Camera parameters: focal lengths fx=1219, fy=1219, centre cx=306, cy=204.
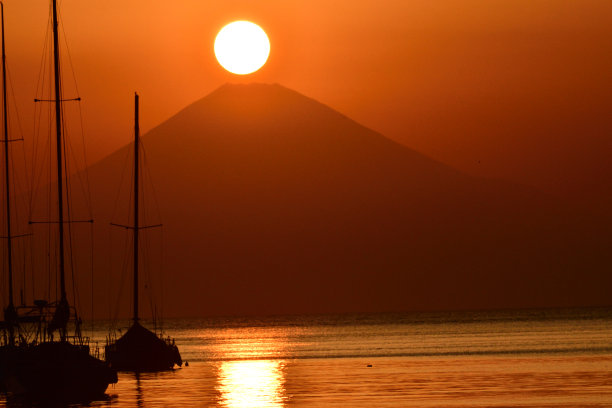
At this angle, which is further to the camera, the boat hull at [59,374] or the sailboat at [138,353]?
the sailboat at [138,353]

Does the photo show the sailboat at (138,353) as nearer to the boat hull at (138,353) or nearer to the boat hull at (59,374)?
the boat hull at (138,353)

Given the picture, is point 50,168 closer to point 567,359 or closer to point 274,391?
point 274,391

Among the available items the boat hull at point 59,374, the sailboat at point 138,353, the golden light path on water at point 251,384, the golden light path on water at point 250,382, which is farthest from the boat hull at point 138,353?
the boat hull at point 59,374

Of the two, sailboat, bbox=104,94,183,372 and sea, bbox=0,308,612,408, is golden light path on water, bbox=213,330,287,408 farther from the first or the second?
sailboat, bbox=104,94,183,372

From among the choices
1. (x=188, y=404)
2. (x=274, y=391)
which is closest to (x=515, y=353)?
(x=274, y=391)

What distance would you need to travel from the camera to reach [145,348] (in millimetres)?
61688

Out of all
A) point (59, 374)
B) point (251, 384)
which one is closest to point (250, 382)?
point (251, 384)

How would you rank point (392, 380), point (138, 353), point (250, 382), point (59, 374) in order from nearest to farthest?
point (59, 374) < point (392, 380) < point (250, 382) < point (138, 353)

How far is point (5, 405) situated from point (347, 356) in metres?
40.8

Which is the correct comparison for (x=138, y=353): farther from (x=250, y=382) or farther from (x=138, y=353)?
(x=250, y=382)

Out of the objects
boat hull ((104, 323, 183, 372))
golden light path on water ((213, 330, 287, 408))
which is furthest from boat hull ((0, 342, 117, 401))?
boat hull ((104, 323, 183, 372))

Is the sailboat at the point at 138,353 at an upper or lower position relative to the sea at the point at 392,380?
upper

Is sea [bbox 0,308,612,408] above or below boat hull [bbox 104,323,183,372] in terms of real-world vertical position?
below

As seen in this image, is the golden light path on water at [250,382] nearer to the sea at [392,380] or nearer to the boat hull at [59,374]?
the sea at [392,380]
